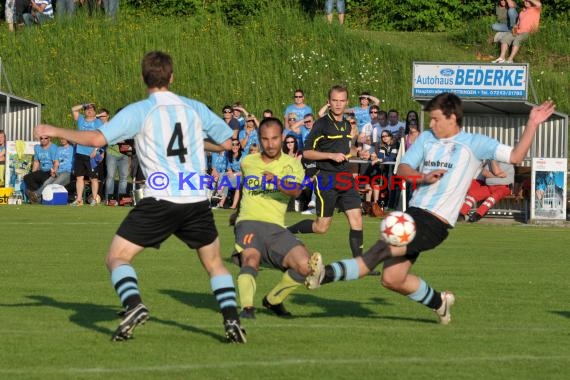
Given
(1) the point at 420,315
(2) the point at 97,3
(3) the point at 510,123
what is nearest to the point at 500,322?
(1) the point at 420,315

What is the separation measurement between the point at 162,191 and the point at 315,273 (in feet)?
4.66

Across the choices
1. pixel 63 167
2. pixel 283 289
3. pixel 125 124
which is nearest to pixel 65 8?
pixel 63 167

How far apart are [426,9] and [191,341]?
98.2 feet

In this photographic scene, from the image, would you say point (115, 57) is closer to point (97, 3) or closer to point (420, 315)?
point (97, 3)

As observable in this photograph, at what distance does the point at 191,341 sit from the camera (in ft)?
29.4

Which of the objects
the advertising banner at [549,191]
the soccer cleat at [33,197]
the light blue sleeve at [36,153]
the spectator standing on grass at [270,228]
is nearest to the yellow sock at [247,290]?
the spectator standing on grass at [270,228]

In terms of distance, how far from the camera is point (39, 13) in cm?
3747

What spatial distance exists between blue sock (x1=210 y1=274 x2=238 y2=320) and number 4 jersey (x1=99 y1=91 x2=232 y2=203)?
59 cm

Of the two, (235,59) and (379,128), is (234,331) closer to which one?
(379,128)

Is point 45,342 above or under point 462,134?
under

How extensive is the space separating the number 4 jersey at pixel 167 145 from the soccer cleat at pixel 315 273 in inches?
43.7

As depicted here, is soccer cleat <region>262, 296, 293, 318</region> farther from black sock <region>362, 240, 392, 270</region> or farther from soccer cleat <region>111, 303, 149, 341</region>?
soccer cleat <region>111, 303, 149, 341</region>

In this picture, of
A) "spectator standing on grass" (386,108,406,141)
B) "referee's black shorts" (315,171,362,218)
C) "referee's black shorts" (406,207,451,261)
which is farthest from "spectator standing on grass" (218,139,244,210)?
"referee's black shorts" (406,207,451,261)

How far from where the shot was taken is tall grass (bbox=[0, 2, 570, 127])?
33.1 metres
